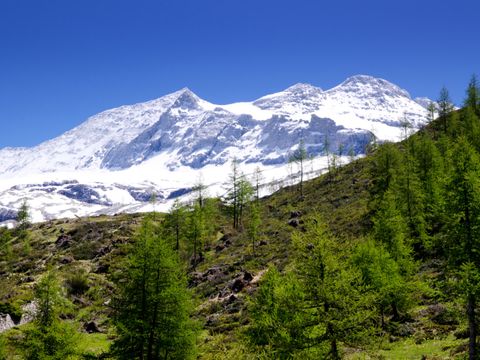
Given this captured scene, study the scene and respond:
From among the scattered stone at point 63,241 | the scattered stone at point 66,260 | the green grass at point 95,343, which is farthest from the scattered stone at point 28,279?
the green grass at point 95,343

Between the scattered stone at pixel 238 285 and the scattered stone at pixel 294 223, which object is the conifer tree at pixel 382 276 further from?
the scattered stone at pixel 294 223

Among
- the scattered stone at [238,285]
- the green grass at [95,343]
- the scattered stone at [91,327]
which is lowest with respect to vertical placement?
the green grass at [95,343]

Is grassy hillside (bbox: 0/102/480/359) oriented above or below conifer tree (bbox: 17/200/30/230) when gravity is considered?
below

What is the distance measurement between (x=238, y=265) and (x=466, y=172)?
166ft

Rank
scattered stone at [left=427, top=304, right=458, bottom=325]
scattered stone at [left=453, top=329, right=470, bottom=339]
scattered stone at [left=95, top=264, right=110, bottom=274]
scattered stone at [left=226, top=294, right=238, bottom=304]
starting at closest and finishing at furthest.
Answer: scattered stone at [left=453, top=329, right=470, bottom=339], scattered stone at [left=427, top=304, right=458, bottom=325], scattered stone at [left=226, top=294, right=238, bottom=304], scattered stone at [left=95, top=264, right=110, bottom=274]

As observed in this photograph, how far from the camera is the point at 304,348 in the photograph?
20.1 m

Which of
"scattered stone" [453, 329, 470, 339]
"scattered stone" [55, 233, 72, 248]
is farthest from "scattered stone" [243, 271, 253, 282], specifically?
"scattered stone" [55, 233, 72, 248]

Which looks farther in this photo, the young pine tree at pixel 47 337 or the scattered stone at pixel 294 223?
the scattered stone at pixel 294 223

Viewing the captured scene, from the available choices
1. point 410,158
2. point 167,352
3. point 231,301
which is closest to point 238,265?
point 231,301

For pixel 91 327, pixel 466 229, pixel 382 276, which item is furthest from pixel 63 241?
pixel 466 229

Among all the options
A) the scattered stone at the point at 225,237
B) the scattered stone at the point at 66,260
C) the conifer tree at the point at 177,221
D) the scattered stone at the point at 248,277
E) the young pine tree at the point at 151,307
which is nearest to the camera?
the young pine tree at the point at 151,307

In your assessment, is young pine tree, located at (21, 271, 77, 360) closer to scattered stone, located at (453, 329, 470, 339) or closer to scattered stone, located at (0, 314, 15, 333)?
scattered stone, located at (453, 329, 470, 339)

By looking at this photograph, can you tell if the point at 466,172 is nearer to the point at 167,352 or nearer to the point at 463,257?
the point at 463,257

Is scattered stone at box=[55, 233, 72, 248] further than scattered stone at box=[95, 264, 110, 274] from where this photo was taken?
Yes
